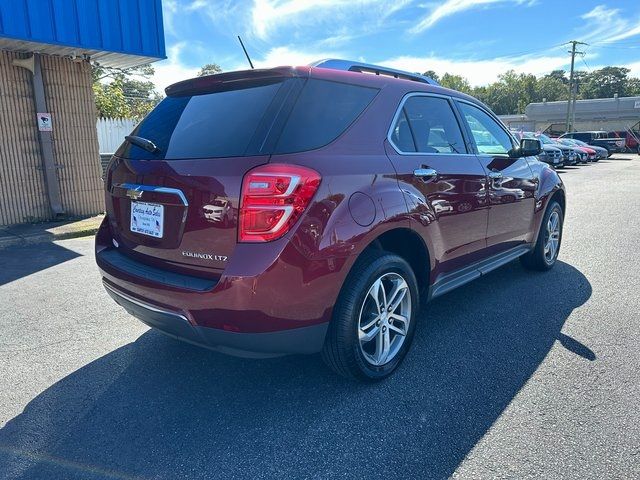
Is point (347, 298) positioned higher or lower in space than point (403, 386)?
higher

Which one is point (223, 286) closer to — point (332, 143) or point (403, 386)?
point (332, 143)

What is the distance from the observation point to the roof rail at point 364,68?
2953 mm

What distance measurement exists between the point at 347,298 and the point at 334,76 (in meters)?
1.27

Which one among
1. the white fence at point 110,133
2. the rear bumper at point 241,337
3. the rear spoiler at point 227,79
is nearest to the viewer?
the rear bumper at point 241,337

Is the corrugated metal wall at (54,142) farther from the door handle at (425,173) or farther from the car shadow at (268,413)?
the door handle at (425,173)

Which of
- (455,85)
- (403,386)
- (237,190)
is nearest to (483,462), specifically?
(403,386)

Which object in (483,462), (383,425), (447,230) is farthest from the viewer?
(447,230)

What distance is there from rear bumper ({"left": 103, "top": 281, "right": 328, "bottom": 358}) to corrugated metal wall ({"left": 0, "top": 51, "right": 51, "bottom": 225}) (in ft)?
21.7

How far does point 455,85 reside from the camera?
292 ft

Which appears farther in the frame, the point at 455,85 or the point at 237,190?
the point at 455,85

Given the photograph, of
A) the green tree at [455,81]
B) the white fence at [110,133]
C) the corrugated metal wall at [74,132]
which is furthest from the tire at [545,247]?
the green tree at [455,81]

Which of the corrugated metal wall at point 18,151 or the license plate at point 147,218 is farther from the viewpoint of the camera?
the corrugated metal wall at point 18,151

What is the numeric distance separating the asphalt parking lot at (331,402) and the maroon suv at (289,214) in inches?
15.3

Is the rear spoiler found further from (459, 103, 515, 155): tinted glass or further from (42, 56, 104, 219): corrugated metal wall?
(42, 56, 104, 219): corrugated metal wall
